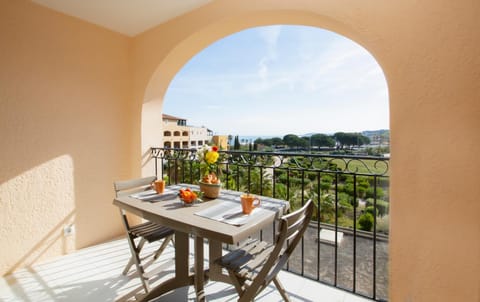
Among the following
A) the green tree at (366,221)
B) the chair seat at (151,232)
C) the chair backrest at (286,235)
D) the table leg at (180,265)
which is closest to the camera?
the chair backrest at (286,235)

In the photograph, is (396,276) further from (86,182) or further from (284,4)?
(86,182)

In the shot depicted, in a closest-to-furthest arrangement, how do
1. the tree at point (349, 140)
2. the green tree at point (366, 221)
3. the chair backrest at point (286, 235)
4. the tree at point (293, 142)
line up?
the chair backrest at point (286, 235)
the tree at point (349, 140)
the tree at point (293, 142)
the green tree at point (366, 221)

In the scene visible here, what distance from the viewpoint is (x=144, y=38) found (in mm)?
2910

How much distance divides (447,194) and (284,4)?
69.3 inches

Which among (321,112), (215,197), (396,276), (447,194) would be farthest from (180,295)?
(321,112)

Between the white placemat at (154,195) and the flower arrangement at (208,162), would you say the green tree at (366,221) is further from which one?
the white placemat at (154,195)

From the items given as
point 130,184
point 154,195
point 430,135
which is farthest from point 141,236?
point 430,135

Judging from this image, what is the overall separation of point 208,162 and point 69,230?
201 centimetres

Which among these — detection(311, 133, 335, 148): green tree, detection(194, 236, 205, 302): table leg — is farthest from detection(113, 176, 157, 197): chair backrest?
detection(311, 133, 335, 148): green tree

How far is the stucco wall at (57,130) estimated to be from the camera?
2.19 m

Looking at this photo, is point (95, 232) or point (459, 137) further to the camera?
point (95, 232)

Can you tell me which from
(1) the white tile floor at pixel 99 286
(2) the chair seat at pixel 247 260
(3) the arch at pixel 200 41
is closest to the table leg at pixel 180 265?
(1) the white tile floor at pixel 99 286

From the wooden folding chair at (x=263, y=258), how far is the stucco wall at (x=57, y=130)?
6.99 ft

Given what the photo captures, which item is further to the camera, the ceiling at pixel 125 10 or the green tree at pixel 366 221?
the green tree at pixel 366 221
